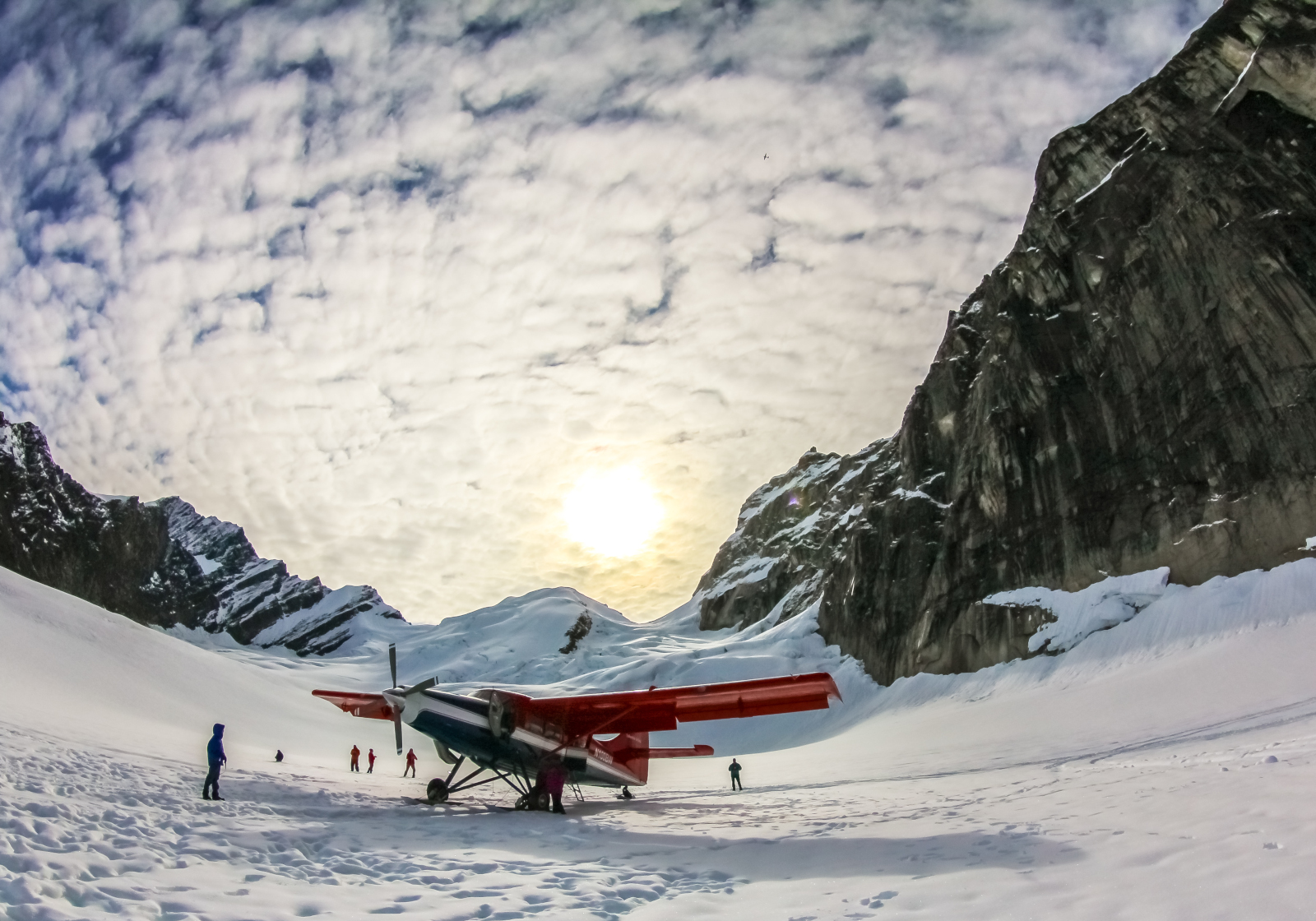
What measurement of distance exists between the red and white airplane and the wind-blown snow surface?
164cm

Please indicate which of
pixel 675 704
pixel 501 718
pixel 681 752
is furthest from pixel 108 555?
pixel 675 704

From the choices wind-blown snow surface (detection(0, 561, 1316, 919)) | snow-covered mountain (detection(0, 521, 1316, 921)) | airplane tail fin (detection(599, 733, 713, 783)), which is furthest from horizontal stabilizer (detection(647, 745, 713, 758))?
snow-covered mountain (detection(0, 521, 1316, 921))

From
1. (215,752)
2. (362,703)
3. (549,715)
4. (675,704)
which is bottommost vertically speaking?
(215,752)

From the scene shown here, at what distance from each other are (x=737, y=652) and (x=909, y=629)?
74.0 ft

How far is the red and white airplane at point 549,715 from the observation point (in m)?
18.4

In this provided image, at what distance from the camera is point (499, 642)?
141 meters

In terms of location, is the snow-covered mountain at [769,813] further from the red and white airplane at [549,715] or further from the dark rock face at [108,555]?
the dark rock face at [108,555]

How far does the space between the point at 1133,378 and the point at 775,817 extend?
48306 millimetres

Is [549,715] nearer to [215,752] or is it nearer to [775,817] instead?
[775,817]

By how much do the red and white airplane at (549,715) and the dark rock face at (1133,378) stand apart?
3763 cm

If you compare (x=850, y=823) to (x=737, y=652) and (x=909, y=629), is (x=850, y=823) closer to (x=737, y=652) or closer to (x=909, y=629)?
(x=909, y=629)

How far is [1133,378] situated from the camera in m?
51.4

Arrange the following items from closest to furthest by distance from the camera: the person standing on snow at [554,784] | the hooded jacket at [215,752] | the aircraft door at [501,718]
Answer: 1. the hooded jacket at [215,752]
2. the person standing on snow at [554,784]
3. the aircraft door at [501,718]

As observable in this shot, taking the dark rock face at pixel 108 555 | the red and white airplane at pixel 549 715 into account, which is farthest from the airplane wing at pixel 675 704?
the dark rock face at pixel 108 555
